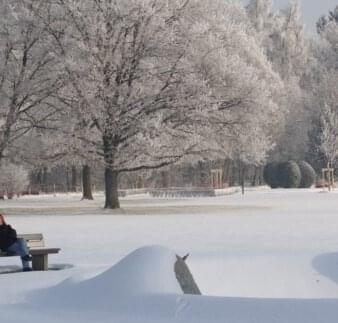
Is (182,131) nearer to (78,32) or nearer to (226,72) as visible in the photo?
(226,72)

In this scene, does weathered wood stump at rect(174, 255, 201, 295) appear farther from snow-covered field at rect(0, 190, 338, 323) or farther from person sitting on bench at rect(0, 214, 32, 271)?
person sitting on bench at rect(0, 214, 32, 271)

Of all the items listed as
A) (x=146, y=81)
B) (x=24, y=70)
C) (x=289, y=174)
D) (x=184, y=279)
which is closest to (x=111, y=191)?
(x=146, y=81)

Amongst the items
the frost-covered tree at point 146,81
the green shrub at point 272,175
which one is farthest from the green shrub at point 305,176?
the frost-covered tree at point 146,81

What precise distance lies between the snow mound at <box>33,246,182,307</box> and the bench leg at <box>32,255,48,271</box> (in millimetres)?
3819

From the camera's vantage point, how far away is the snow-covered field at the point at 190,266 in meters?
7.86

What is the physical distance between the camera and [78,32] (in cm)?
3144

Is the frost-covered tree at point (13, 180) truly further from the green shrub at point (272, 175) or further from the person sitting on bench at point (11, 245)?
the person sitting on bench at point (11, 245)

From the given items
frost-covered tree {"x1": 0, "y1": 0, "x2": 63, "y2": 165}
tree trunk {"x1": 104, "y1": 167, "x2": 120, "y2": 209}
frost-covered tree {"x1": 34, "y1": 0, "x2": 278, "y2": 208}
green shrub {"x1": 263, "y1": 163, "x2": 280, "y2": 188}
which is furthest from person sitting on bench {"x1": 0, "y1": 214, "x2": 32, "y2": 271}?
green shrub {"x1": 263, "y1": 163, "x2": 280, "y2": 188}

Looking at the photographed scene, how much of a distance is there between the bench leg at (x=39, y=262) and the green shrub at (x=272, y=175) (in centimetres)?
4642

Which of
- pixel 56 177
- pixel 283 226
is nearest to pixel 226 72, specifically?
pixel 283 226

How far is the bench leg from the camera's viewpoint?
13.4m

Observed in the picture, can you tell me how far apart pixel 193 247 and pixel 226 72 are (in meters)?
16.3

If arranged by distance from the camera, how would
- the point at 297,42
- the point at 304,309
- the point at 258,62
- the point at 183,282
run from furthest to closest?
the point at 297,42 < the point at 258,62 < the point at 183,282 < the point at 304,309

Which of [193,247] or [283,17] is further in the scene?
[283,17]
